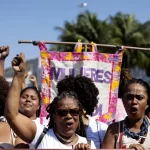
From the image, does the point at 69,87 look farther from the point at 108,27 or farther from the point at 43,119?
the point at 108,27

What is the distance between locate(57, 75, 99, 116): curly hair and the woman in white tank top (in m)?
0.70

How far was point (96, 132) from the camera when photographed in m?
3.76

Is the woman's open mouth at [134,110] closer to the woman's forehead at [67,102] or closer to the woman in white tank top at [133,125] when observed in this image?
the woman in white tank top at [133,125]

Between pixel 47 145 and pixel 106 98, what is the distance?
2331mm

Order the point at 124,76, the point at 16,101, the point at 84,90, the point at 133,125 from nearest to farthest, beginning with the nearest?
A: the point at 16,101, the point at 133,125, the point at 84,90, the point at 124,76

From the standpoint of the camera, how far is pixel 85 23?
3738 cm

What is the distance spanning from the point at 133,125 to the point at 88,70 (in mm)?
2208

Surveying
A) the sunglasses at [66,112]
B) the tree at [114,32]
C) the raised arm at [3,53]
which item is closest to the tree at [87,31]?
the tree at [114,32]

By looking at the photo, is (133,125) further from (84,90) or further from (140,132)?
(84,90)

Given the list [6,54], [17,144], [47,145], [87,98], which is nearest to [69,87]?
[87,98]

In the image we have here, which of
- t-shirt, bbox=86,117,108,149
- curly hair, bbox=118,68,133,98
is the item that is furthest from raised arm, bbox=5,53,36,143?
curly hair, bbox=118,68,133,98

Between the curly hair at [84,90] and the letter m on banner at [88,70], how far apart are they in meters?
1.00

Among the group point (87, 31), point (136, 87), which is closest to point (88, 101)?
point (136, 87)

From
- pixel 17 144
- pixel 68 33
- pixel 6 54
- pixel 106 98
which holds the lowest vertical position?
pixel 17 144
